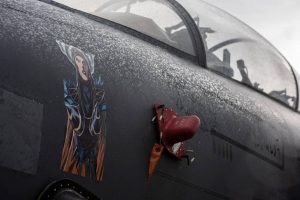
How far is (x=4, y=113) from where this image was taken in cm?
233

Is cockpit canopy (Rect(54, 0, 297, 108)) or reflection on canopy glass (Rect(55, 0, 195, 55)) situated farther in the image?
cockpit canopy (Rect(54, 0, 297, 108))

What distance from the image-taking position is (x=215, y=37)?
4.62 m

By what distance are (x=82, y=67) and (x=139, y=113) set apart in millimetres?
455

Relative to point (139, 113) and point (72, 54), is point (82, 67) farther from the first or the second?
point (139, 113)

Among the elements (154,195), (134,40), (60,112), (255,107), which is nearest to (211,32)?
(255,107)

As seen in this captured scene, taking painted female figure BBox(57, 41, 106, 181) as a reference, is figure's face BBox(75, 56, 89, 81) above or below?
above

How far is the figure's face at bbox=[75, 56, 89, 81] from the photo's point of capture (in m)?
2.76

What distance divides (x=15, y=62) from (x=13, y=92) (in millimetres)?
149

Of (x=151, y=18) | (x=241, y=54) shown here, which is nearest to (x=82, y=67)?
(x=151, y=18)

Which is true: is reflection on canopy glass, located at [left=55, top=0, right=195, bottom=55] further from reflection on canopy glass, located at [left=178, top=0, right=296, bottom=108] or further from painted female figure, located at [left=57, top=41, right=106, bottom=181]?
painted female figure, located at [left=57, top=41, right=106, bottom=181]

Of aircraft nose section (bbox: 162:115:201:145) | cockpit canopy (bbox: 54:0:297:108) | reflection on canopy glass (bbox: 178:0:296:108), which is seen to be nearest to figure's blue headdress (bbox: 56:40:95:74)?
aircraft nose section (bbox: 162:115:201:145)

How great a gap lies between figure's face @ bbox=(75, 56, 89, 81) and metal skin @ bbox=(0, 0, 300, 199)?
82mm

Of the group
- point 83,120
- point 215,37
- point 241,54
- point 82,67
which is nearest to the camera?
point 83,120

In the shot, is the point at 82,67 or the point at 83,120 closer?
the point at 83,120
